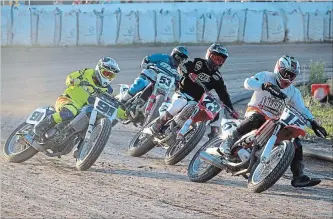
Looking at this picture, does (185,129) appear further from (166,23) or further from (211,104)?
(166,23)

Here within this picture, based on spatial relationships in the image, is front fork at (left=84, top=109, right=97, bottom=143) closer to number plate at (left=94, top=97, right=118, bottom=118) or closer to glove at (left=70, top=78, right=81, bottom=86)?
number plate at (left=94, top=97, right=118, bottom=118)

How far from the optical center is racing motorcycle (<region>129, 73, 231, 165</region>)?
38.3ft

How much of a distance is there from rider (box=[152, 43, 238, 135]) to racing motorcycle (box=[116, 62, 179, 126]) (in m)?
1.20

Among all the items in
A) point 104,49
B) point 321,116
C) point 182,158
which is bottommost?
point 104,49

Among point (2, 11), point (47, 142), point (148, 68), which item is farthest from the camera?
point (2, 11)

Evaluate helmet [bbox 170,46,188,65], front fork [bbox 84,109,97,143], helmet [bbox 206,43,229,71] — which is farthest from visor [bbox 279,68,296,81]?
helmet [bbox 170,46,188,65]

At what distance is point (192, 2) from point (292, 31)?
12.3 ft

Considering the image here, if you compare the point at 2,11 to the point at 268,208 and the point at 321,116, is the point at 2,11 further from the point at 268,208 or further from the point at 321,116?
the point at 268,208

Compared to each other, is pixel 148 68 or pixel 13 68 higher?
pixel 148 68

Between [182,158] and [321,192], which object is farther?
[182,158]

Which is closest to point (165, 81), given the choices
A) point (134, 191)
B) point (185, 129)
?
point (185, 129)

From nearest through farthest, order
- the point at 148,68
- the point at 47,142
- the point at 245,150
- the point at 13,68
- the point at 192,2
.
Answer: the point at 245,150 < the point at 47,142 < the point at 148,68 < the point at 13,68 < the point at 192,2

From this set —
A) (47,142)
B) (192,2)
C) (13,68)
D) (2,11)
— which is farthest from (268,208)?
(192,2)

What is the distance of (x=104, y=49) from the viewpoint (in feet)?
90.4
